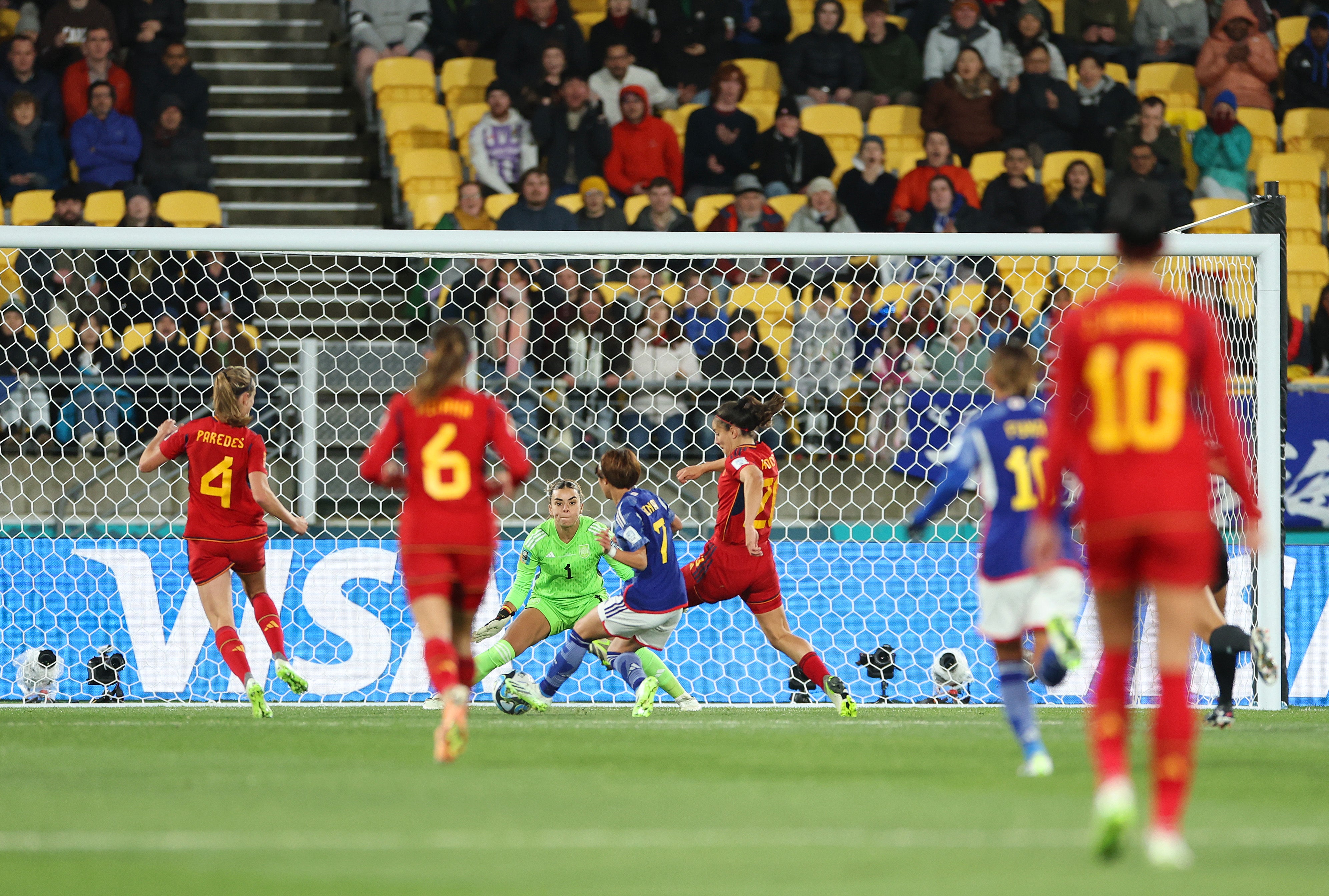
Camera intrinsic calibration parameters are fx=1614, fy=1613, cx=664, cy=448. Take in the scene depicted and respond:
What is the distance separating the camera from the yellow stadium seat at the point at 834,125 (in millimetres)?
15609

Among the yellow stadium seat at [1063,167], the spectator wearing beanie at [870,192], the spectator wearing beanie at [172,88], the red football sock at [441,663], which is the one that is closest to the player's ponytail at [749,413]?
the red football sock at [441,663]

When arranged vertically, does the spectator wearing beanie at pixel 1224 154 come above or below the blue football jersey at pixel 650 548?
above

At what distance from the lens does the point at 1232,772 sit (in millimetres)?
6316

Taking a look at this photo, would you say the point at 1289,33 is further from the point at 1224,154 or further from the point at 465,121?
the point at 465,121

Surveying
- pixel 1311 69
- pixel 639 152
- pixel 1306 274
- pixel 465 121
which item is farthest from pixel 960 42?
pixel 465 121

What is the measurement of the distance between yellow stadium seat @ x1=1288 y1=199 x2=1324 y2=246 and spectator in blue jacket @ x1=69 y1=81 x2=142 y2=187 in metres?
10.7

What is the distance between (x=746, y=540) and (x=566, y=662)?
128cm

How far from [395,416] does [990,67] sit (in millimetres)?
11075

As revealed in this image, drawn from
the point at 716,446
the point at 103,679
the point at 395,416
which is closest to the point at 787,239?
the point at 716,446

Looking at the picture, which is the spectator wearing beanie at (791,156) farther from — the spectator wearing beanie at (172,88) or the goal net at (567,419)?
the spectator wearing beanie at (172,88)

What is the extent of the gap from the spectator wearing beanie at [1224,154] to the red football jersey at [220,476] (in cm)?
1019

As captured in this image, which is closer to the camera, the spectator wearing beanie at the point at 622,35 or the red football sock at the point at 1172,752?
the red football sock at the point at 1172,752

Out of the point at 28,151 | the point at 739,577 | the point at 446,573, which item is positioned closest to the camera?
the point at 446,573

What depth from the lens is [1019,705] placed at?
6.26 metres
